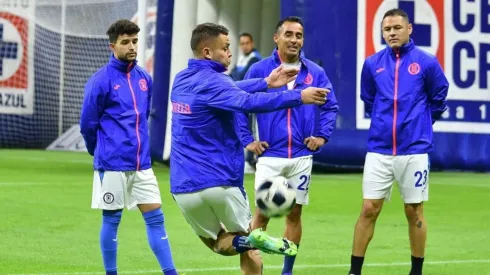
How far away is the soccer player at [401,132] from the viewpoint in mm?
8625

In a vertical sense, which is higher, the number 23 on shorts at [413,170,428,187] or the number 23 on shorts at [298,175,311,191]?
the number 23 on shorts at [413,170,428,187]

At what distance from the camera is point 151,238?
805 centimetres

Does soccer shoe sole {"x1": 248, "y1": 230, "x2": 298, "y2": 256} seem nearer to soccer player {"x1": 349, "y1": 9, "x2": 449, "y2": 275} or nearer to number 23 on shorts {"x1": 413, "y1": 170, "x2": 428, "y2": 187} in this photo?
soccer player {"x1": 349, "y1": 9, "x2": 449, "y2": 275}

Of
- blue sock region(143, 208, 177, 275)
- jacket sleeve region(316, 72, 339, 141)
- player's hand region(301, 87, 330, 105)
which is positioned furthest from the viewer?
jacket sleeve region(316, 72, 339, 141)

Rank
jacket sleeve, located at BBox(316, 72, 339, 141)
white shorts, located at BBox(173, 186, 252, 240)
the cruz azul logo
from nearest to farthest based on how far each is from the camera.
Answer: white shorts, located at BBox(173, 186, 252, 240) → jacket sleeve, located at BBox(316, 72, 339, 141) → the cruz azul logo

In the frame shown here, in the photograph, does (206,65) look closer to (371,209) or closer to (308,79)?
(308,79)

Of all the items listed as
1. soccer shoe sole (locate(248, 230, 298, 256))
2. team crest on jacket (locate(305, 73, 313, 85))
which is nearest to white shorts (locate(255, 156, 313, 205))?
team crest on jacket (locate(305, 73, 313, 85))

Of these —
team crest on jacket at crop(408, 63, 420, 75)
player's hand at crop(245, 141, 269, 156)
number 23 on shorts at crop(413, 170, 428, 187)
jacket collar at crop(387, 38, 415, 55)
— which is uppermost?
jacket collar at crop(387, 38, 415, 55)

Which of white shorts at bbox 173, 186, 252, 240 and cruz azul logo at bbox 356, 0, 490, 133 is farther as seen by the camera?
cruz azul logo at bbox 356, 0, 490, 133

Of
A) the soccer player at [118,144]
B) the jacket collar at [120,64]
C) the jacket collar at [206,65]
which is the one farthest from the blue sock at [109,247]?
the jacket collar at [206,65]

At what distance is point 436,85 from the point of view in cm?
870

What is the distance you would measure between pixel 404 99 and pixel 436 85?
28 cm

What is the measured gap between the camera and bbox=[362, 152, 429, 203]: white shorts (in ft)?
28.3

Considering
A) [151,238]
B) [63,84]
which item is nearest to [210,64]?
[151,238]
